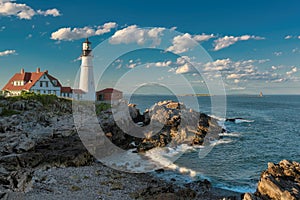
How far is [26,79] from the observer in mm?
42250

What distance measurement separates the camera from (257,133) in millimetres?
34406

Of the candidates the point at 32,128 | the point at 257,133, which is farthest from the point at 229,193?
the point at 257,133

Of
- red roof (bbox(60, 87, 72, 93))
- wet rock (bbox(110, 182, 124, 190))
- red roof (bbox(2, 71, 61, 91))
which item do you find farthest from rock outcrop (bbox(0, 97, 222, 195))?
red roof (bbox(60, 87, 72, 93))

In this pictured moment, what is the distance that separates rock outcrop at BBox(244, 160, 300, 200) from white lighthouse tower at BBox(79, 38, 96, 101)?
30111 millimetres

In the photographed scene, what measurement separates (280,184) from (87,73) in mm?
32502

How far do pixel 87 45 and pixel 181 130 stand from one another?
20.9 m

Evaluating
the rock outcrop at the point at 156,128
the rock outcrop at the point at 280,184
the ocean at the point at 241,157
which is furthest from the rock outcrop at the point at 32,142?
the rock outcrop at the point at 280,184

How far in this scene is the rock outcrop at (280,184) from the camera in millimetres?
10256

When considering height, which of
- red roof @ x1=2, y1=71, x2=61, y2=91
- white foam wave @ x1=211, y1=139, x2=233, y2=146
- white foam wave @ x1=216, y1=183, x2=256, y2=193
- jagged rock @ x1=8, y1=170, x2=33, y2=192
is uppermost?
red roof @ x1=2, y1=71, x2=61, y2=91

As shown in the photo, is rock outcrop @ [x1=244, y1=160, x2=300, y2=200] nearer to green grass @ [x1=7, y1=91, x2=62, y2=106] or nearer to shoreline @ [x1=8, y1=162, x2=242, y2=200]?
shoreline @ [x1=8, y1=162, x2=242, y2=200]

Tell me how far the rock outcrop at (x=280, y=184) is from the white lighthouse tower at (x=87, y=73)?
30.1 metres

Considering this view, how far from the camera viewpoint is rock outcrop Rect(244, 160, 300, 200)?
1026 cm

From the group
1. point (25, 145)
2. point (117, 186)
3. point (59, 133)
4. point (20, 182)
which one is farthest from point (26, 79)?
point (117, 186)

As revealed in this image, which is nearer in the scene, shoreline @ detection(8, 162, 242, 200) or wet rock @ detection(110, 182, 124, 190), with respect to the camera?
shoreline @ detection(8, 162, 242, 200)
